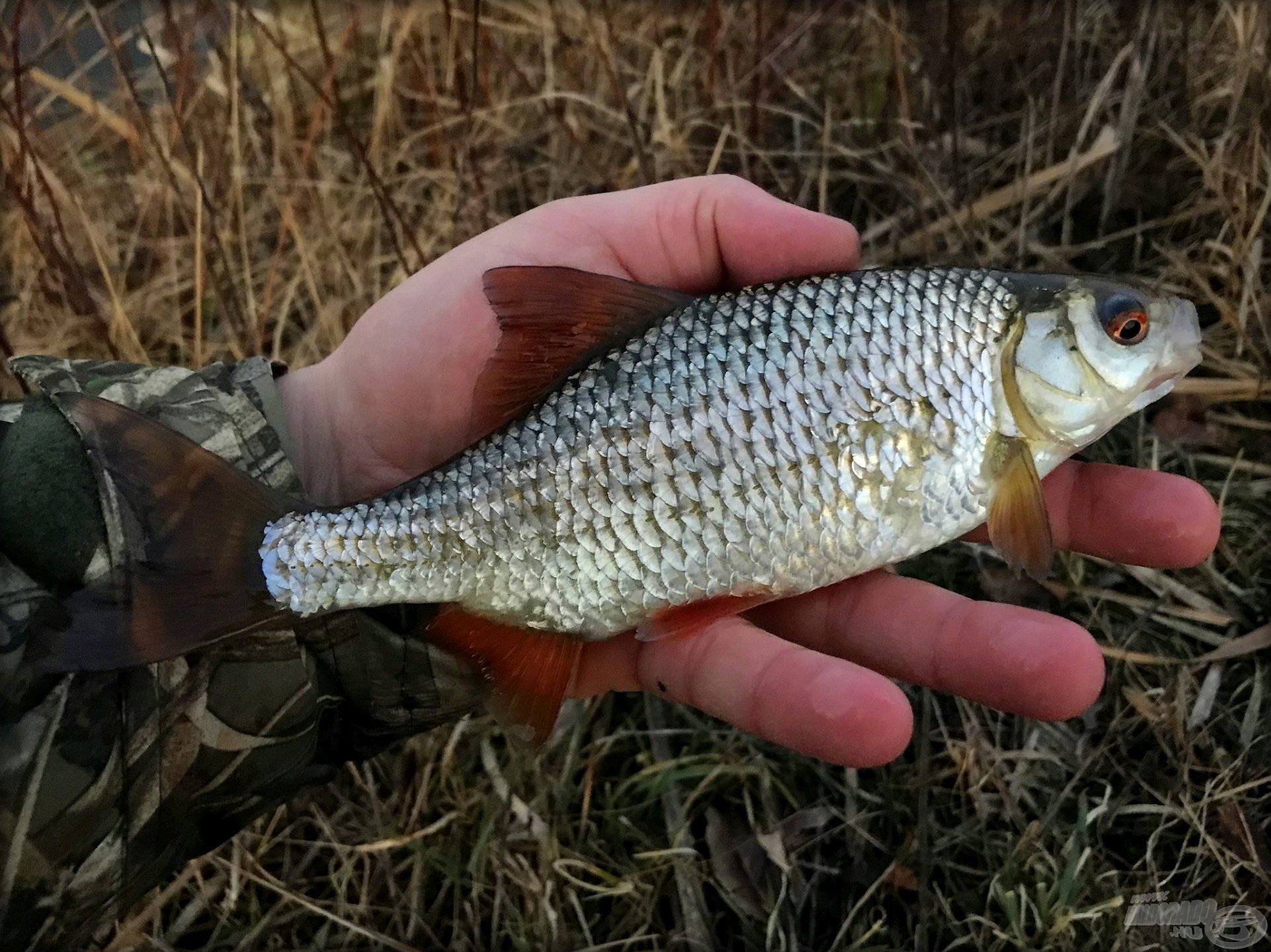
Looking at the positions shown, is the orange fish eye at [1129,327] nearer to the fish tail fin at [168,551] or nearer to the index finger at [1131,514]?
the index finger at [1131,514]

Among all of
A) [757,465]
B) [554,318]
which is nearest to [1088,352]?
[757,465]

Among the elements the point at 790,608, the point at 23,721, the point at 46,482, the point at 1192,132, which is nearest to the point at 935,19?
the point at 1192,132

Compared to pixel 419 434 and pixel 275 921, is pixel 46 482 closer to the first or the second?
pixel 419 434

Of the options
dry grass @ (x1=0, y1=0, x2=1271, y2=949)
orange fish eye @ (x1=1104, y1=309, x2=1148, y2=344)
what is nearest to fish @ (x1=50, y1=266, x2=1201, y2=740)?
orange fish eye @ (x1=1104, y1=309, x2=1148, y2=344)

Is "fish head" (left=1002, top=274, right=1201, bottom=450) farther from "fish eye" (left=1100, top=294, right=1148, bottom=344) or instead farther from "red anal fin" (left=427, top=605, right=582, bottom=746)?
"red anal fin" (left=427, top=605, right=582, bottom=746)

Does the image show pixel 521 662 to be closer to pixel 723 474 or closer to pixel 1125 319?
pixel 723 474

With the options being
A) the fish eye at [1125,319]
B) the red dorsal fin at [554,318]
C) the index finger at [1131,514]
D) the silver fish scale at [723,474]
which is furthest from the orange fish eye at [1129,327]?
the red dorsal fin at [554,318]
